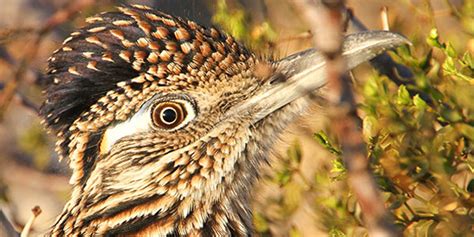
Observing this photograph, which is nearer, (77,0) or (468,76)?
(468,76)

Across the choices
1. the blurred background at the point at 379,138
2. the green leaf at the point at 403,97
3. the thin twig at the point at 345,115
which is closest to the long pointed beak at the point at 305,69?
the blurred background at the point at 379,138

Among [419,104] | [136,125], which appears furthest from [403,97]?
[136,125]

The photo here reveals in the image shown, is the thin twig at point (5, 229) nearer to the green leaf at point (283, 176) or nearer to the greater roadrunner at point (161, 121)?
the greater roadrunner at point (161, 121)

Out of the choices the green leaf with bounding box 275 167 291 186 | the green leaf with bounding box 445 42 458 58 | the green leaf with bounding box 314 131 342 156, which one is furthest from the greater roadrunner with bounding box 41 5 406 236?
the green leaf with bounding box 445 42 458 58

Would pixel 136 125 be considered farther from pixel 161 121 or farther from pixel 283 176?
pixel 283 176

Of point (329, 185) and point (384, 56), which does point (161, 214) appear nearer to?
point (329, 185)

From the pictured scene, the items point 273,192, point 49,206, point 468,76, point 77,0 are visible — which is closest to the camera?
point 468,76

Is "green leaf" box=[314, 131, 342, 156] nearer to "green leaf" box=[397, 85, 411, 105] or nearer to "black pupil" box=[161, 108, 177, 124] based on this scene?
"green leaf" box=[397, 85, 411, 105]

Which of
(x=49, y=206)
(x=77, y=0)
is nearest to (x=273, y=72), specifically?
(x=77, y=0)
